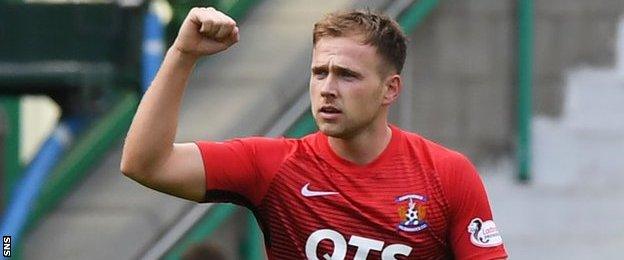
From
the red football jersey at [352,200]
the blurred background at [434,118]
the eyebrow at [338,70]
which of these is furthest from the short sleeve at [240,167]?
the blurred background at [434,118]

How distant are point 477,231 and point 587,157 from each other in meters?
2.90

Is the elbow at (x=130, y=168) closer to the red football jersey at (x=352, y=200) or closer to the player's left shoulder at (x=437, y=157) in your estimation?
the red football jersey at (x=352, y=200)

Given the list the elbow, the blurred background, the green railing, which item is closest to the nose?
the elbow

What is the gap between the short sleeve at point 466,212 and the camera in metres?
3.89

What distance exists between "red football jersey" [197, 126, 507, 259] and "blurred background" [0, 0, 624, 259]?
2421mm

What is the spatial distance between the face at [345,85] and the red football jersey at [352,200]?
0.14 m

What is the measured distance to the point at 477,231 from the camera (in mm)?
3904

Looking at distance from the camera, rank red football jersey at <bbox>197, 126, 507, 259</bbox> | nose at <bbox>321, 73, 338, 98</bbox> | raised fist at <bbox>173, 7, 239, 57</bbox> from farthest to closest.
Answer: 1. red football jersey at <bbox>197, 126, 507, 259</bbox>
2. nose at <bbox>321, 73, 338, 98</bbox>
3. raised fist at <bbox>173, 7, 239, 57</bbox>

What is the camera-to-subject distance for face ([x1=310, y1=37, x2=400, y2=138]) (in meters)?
3.77

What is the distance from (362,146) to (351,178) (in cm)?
9

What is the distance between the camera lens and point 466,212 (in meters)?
3.90

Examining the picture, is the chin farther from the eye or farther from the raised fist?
the raised fist

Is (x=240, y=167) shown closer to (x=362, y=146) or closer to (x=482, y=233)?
(x=362, y=146)

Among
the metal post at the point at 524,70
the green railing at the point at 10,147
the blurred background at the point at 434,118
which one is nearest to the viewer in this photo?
the blurred background at the point at 434,118
